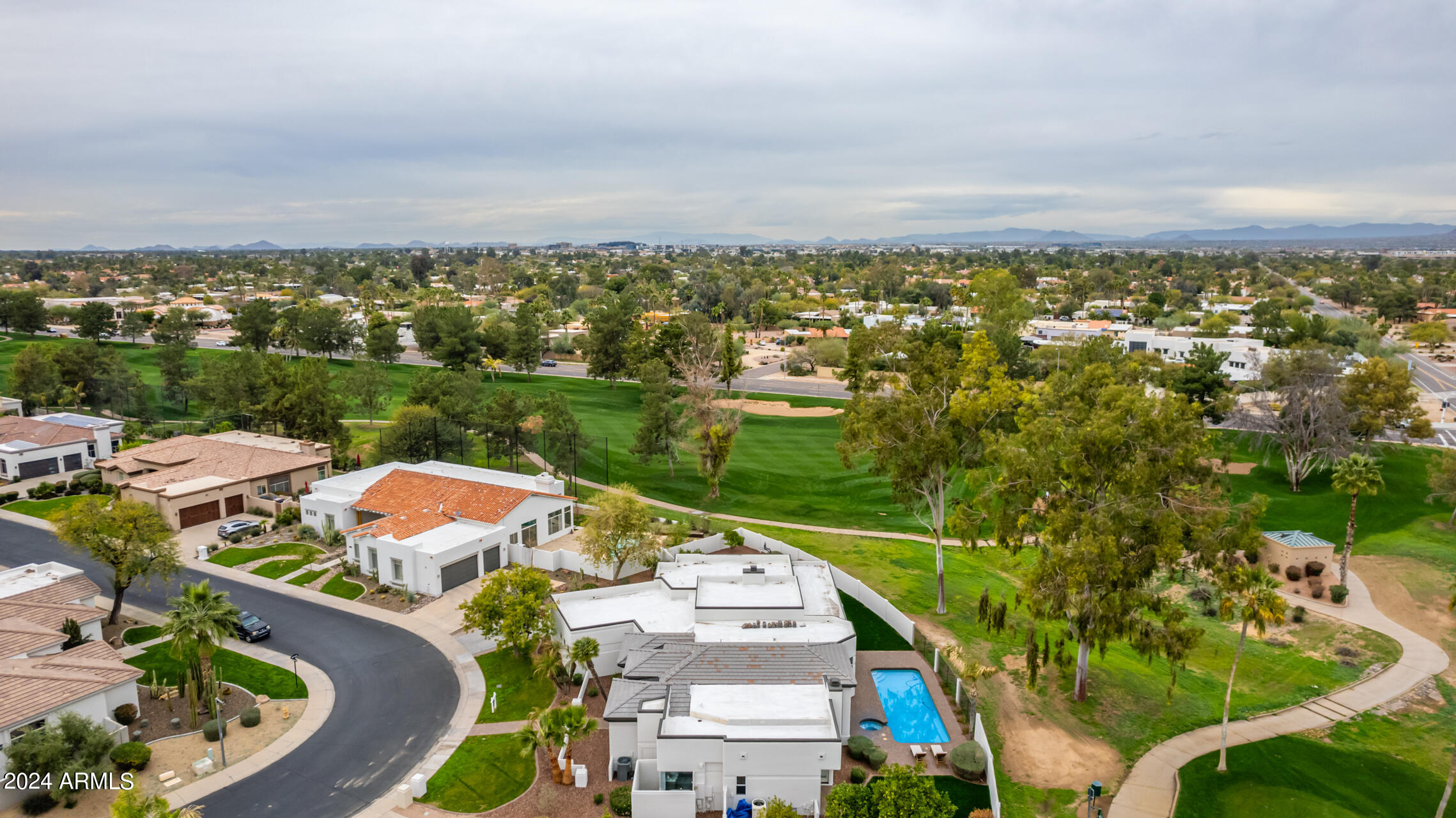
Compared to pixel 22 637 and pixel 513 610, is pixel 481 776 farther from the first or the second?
pixel 22 637

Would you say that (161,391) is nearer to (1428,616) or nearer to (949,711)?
(949,711)

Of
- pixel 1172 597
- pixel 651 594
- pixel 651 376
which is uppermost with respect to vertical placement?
pixel 651 376

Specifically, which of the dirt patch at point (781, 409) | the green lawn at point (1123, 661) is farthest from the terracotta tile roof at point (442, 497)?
the dirt patch at point (781, 409)

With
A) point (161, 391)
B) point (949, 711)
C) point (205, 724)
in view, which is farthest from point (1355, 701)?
point (161, 391)

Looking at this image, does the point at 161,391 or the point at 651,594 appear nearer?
the point at 651,594

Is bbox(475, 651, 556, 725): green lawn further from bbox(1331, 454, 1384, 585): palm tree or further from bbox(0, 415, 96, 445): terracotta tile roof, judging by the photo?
bbox(0, 415, 96, 445): terracotta tile roof

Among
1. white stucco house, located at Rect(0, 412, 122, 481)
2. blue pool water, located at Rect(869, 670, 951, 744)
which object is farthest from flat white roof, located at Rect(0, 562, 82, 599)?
blue pool water, located at Rect(869, 670, 951, 744)

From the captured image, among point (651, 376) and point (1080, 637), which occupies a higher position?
point (651, 376)
